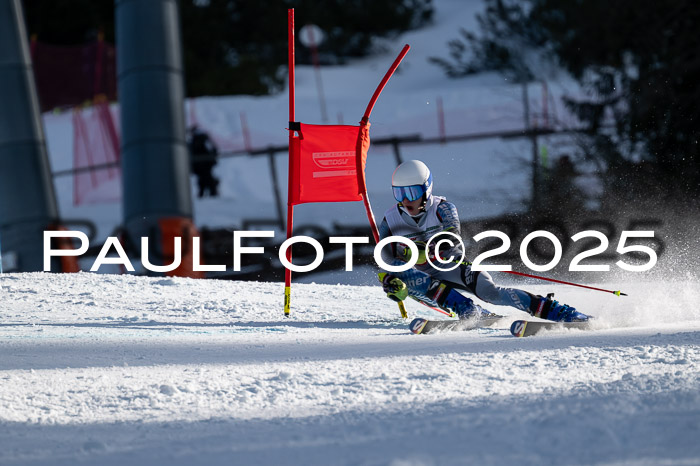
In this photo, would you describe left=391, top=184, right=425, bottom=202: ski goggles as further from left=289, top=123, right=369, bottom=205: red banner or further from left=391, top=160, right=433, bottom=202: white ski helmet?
left=289, top=123, right=369, bottom=205: red banner

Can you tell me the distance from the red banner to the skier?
0.46m

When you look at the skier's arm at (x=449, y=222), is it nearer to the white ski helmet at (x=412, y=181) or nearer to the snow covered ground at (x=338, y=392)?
the white ski helmet at (x=412, y=181)

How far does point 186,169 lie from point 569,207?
5.80 metres

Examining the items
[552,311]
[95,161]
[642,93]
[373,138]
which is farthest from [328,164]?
[373,138]

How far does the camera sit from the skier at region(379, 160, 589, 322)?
599 cm

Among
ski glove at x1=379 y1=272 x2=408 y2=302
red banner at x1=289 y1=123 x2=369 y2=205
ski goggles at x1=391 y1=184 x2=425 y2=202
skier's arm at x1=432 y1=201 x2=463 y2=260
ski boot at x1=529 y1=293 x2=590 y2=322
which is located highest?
red banner at x1=289 y1=123 x2=369 y2=205

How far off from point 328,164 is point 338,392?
303 centimetres

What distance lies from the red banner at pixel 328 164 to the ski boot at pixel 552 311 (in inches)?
62.8

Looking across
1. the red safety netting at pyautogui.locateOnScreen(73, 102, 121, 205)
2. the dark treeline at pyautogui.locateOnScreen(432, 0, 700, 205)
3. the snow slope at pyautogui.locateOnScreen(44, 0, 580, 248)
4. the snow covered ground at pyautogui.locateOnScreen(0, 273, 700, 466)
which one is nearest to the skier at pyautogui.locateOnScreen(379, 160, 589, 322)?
the snow covered ground at pyautogui.locateOnScreen(0, 273, 700, 466)

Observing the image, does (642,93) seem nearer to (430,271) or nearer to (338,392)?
(430,271)

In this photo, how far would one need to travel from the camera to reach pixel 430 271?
6.34m

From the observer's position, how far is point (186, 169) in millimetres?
11547

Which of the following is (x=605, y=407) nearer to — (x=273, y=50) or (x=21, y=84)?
(x=21, y=84)

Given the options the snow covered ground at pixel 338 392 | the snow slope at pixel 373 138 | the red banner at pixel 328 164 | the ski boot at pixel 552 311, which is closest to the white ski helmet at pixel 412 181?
the red banner at pixel 328 164
